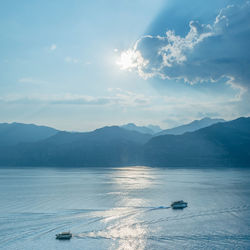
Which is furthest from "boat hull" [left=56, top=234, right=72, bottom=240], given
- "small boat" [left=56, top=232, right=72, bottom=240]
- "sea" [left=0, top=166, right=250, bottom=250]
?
"sea" [left=0, top=166, right=250, bottom=250]

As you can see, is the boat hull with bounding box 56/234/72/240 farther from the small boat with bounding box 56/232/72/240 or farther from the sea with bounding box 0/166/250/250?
the sea with bounding box 0/166/250/250

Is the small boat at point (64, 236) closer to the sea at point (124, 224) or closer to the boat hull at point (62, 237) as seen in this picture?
the boat hull at point (62, 237)

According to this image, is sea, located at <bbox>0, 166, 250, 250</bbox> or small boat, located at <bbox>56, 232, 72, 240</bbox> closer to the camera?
sea, located at <bbox>0, 166, 250, 250</bbox>

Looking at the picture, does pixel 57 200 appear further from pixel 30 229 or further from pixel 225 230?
pixel 225 230

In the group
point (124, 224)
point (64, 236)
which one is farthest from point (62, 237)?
point (124, 224)

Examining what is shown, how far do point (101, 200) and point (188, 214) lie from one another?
26153mm

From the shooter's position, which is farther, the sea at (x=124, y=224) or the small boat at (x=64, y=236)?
the small boat at (x=64, y=236)

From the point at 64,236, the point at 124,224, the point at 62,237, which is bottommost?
the point at 124,224

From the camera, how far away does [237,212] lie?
60594 millimetres

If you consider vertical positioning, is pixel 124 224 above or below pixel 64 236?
below

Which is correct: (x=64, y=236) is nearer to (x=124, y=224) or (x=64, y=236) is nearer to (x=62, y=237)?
(x=62, y=237)

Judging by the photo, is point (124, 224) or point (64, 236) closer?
point (64, 236)

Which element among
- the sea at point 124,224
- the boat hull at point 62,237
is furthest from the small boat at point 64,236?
the sea at point 124,224

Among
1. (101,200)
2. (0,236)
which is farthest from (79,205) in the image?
(0,236)
